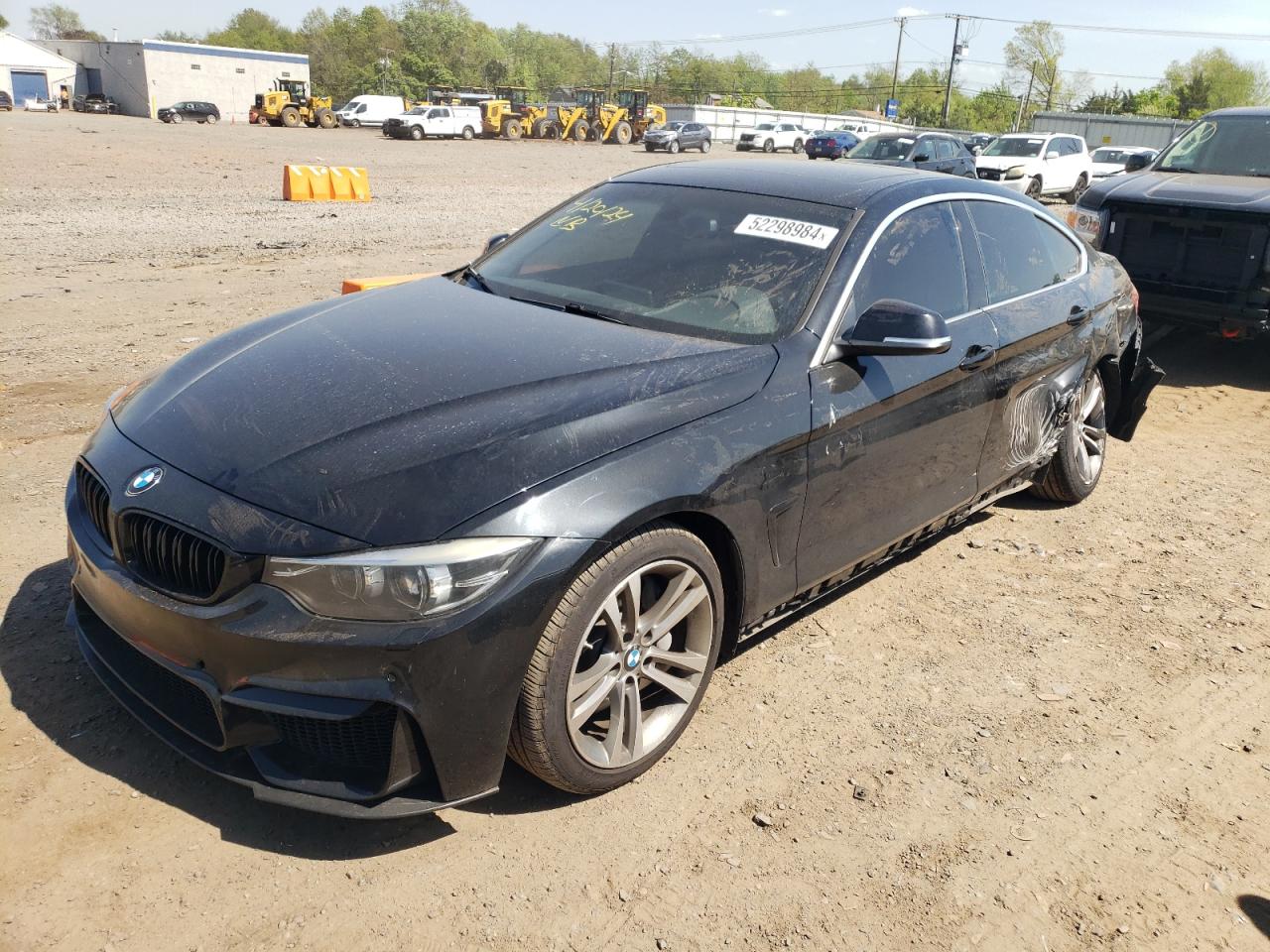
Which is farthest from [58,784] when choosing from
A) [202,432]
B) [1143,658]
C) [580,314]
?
[1143,658]

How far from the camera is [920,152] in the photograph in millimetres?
21016

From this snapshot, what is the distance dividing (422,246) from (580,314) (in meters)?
Result: 9.78

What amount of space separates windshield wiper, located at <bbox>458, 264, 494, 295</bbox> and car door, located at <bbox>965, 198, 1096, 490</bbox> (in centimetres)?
207

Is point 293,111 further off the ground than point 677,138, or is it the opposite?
point 293,111

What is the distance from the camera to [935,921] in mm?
2566

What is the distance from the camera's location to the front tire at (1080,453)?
16.6 feet

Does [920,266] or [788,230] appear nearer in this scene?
[788,230]

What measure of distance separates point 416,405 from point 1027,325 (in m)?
2.82

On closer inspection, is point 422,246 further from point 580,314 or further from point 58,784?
point 58,784

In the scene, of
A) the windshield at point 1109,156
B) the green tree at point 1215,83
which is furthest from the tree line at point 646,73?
the windshield at point 1109,156

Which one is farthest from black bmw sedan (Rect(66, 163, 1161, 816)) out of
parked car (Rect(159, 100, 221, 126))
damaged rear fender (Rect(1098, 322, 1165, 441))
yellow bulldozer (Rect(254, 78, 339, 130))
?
parked car (Rect(159, 100, 221, 126))

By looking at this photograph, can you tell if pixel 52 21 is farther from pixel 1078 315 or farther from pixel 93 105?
pixel 1078 315

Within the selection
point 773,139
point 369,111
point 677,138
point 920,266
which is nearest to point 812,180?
point 920,266

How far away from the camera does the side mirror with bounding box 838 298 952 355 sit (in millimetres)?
3330
